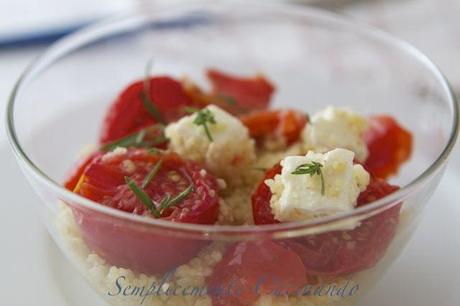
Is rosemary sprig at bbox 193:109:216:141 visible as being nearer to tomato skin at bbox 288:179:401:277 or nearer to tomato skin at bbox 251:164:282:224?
tomato skin at bbox 251:164:282:224

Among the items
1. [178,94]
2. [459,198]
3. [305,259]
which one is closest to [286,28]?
[178,94]

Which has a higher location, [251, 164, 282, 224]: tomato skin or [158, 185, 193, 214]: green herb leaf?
[158, 185, 193, 214]: green herb leaf

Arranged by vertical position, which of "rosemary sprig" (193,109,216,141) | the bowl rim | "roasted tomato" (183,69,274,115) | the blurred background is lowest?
the blurred background

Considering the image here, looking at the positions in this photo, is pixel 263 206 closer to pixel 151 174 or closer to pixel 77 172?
pixel 151 174

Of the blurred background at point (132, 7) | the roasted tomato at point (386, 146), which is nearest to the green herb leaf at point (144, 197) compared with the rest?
the roasted tomato at point (386, 146)

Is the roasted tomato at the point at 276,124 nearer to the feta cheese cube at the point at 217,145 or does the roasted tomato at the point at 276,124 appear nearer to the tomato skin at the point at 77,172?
the feta cheese cube at the point at 217,145

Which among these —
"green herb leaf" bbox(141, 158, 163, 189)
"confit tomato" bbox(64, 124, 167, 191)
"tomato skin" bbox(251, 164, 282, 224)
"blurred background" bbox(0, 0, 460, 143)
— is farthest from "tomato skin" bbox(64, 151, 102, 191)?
"blurred background" bbox(0, 0, 460, 143)

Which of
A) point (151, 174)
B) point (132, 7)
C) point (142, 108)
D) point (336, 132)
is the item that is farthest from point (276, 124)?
point (132, 7)
